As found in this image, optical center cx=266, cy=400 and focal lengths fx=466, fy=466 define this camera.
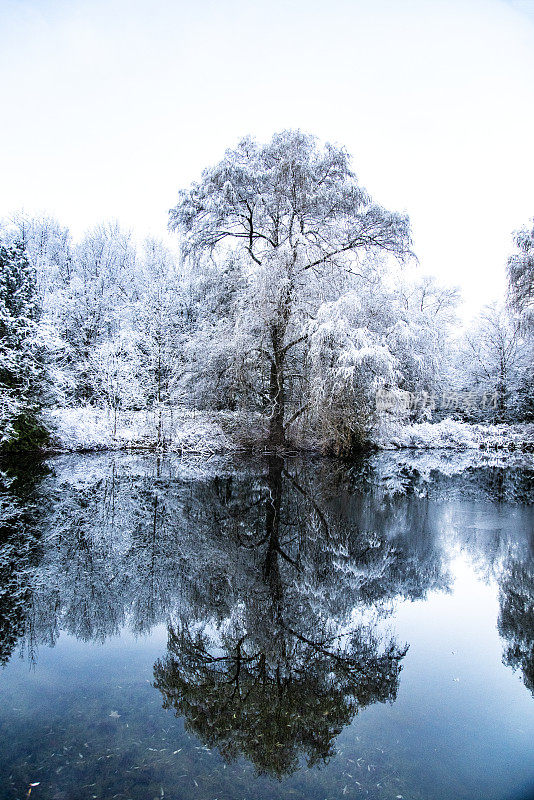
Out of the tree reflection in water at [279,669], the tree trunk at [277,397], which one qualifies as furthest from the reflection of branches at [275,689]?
the tree trunk at [277,397]

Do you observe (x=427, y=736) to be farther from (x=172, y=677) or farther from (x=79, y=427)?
(x=79, y=427)

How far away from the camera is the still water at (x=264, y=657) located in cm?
217

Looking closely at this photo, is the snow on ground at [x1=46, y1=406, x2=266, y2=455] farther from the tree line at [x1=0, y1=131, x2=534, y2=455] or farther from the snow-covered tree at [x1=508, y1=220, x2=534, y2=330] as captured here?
the snow-covered tree at [x1=508, y1=220, x2=534, y2=330]

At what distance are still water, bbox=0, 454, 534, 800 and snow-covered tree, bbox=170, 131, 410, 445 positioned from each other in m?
8.82

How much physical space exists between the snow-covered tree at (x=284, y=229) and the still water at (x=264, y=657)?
Result: 8825mm

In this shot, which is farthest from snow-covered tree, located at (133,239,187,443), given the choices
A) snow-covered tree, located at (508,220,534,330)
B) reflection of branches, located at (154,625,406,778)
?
snow-covered tree, located at (508,220,534,330)

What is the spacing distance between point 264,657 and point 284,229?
14.1 metres

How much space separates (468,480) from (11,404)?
11627 mm

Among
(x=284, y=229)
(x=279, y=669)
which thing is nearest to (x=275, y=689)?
(x=279, y=669)

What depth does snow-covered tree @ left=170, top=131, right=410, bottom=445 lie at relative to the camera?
14.2m

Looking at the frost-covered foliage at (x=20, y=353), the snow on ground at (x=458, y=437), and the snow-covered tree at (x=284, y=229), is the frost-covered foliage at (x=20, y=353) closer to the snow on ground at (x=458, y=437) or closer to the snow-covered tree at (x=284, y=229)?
the snow-covered tree at (x=284, y=229)

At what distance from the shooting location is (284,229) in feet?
49.7

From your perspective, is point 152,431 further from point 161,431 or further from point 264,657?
point 264,657

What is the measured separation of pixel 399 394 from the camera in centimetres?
1341
